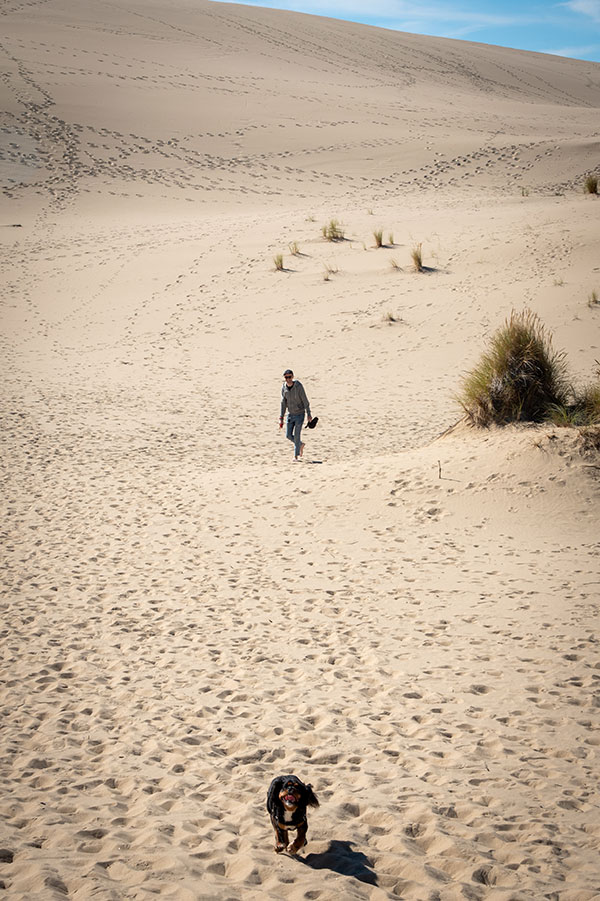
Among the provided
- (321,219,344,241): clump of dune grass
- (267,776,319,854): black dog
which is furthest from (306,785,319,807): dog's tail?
(321,219,344,241): clump of dune grass

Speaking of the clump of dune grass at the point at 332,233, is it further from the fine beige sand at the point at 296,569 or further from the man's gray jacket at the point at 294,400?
the man's gray jacket at the point at 294,400

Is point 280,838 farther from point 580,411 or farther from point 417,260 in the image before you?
point 417,260

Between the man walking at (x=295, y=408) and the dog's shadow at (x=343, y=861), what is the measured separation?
7.55 metres

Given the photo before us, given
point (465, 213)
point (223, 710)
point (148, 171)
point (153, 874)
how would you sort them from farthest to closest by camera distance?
1. point (148, 171)
2. point (465, 213)
3. point (223, 710)
4. point (153, 874)

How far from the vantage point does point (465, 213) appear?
24781 millimetres

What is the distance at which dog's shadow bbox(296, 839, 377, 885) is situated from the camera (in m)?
3.51

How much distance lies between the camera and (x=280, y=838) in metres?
3.61

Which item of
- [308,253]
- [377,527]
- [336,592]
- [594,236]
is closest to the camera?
[336,592]

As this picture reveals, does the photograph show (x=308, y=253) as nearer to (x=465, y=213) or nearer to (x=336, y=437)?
(x=465, y=213)

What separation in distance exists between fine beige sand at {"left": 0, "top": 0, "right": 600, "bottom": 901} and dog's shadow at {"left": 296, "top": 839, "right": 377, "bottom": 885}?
14 millimetres

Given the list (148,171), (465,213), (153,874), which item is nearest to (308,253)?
(465,213)

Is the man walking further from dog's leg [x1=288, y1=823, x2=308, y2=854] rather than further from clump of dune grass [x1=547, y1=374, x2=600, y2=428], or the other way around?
dog's leg [x1=288, y1=823, x2=308, y2=854]

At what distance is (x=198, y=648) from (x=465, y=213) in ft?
73.1

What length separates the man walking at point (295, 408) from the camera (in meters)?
11.0
